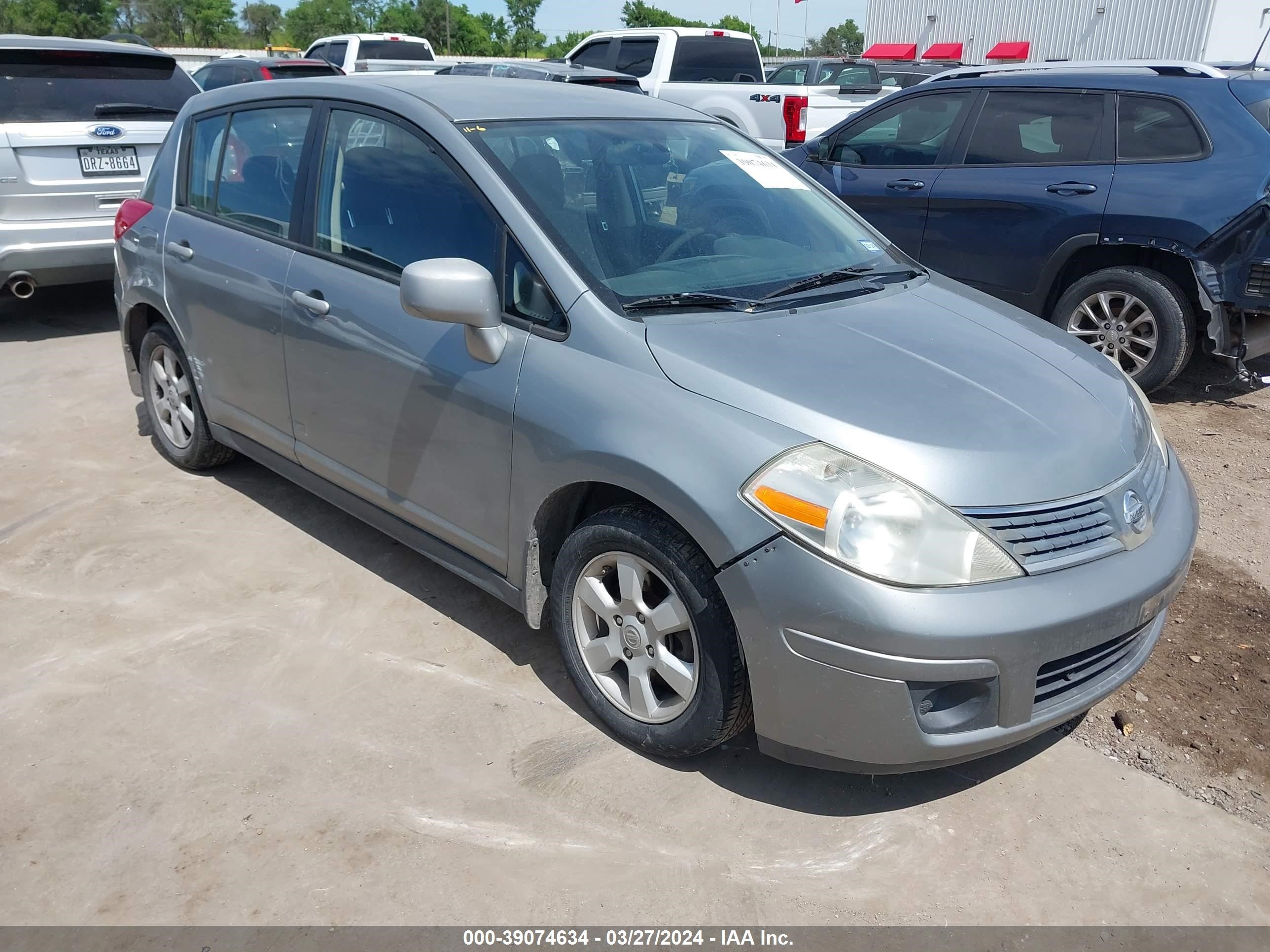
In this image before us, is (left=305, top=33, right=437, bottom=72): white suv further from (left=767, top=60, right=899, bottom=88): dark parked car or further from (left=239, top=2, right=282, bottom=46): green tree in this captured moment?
(left=239, top=2, right=282, bottom=46): green tree

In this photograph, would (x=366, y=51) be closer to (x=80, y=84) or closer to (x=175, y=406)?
(x=80, y=84)

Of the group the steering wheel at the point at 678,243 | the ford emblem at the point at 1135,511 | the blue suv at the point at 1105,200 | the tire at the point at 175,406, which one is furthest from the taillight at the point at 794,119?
the ford emblem at the point at 1135,511

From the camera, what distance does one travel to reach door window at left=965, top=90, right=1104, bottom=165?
20.1ft

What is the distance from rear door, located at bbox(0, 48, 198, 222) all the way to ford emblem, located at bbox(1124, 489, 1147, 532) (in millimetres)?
6315

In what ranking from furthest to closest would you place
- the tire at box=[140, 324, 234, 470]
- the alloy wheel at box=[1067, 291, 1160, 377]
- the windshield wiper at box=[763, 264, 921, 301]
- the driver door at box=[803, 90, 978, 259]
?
the driver door at box=[803, 90, 978, 259] < the alloy wheel at box=[1067, 291, 1160, 377] < the tire at box=[140, 324, 234, 470] < the windshield wiper at box=[763, 264, 921, 301]

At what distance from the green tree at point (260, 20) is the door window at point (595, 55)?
6884 cm

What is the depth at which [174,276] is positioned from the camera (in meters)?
4.45

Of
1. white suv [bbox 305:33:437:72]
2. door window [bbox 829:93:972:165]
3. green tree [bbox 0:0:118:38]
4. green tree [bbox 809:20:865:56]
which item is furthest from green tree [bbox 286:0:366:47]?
door window [bbox 829:93:972:165]

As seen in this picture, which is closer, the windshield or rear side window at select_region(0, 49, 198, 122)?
the windshield

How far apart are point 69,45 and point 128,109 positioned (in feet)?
1.70

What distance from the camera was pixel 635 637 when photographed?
2865mm

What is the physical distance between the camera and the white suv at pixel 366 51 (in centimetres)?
1673

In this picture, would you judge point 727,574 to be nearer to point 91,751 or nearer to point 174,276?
point 91,751
